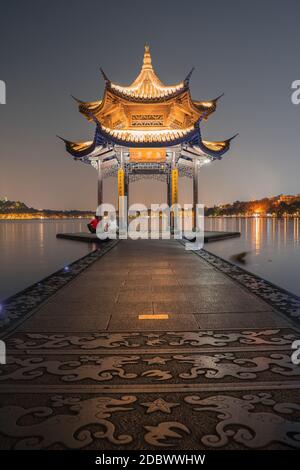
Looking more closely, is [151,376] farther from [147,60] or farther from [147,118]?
[147,60]

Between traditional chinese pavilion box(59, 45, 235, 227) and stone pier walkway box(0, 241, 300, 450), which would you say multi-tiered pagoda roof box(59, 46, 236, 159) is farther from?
stone pier walkway box(0, 241, 300, 450)

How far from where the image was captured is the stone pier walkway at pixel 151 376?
213cm

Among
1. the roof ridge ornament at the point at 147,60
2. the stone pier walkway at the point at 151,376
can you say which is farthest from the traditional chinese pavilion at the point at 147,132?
the stone pier walkway at the point at 151,376

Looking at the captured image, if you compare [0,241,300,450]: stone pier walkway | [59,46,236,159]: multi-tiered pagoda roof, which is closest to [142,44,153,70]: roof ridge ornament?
[59,46,236,159]: multi-tiered pagoda roof

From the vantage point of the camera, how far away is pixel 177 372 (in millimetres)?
2955

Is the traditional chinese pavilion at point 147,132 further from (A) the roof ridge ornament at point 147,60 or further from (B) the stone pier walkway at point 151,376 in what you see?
(B) the stone pier walkway at point 151,376

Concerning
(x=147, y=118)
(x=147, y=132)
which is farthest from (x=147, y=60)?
(x=147, y=132)

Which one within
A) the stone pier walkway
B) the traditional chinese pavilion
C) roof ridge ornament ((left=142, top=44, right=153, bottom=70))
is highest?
roof ridge ornament ((left=142, top=44, right=153, bottom=70))

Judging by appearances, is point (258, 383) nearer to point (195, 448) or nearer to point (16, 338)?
point (195, 448)

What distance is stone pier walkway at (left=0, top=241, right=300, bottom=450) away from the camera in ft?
6.98

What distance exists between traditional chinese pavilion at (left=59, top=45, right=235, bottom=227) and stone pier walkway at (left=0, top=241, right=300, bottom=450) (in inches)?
625

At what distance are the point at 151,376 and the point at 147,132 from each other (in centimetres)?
2007

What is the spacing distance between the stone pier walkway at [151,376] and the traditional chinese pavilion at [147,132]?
15.9m

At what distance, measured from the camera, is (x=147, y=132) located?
70.2 feet
